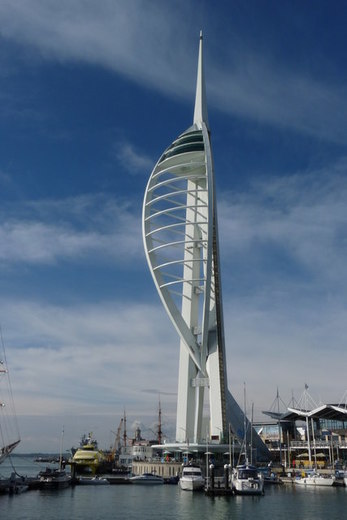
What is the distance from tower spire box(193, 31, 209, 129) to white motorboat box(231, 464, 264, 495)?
5320 centimetres

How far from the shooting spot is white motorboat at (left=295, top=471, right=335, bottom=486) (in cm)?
6058

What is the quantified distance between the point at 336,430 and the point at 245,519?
54776 millimetres

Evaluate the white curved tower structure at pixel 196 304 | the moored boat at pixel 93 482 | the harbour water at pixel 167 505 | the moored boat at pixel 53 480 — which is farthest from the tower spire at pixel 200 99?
the harbour water at pixel 167 505

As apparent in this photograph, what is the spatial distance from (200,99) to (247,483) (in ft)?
200

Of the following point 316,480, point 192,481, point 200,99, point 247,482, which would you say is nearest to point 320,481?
point 316,480

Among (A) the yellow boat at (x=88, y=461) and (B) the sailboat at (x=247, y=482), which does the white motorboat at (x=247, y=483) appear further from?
(A) the yellow boat at (x=88, y=461)

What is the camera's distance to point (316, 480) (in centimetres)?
6094

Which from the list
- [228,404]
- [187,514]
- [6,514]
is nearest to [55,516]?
[6,514]

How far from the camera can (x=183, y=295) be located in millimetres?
73500

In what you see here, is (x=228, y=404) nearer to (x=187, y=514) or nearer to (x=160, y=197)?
(x=160, y=197)

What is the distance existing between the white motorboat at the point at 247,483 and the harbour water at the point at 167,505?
0.97 m

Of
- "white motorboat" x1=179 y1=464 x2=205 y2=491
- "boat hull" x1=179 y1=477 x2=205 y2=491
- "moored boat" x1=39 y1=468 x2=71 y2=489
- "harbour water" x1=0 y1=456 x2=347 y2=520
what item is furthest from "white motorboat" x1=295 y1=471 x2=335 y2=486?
"moored boat" x1=39 y1=468 x2=71 y2=489

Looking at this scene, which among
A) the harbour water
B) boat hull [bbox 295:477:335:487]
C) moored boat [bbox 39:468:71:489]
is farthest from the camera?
boat hull [bbox 295:477:335:487]

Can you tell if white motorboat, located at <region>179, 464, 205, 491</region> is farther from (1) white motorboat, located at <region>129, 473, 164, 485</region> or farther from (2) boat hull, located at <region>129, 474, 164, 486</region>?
(1) white motorboat, located at <region>129, 473, 164, 485</region>
